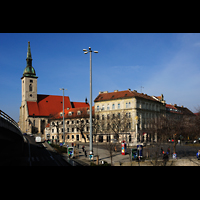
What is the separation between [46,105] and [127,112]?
57365 mm

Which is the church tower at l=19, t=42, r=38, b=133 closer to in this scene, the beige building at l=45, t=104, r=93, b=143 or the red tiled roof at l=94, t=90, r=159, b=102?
the beige building at l=45, t=104, r=93, b=143

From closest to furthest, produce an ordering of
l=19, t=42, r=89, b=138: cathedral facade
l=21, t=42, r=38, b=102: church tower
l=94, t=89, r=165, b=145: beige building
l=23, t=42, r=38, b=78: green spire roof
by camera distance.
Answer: l=94, t=89, r=165, b=145: beige building < l=19, t=42, r=89, b=138: cathedral facade < l=21, t=42, r=38, b=102: church tower < l=23, t=42, r=38, b=78: green spire roof

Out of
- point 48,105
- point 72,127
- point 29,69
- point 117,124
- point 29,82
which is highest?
point 29,69

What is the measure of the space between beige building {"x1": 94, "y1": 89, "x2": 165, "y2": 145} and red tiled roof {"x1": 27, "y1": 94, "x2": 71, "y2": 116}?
4252 centimetres

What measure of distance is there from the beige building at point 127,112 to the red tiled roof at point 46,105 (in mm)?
42519

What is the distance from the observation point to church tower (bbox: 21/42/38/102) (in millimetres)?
118688

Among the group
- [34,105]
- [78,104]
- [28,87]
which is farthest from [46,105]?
[78,104]

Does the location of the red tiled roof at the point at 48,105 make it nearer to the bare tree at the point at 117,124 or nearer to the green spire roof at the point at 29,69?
the green spire roof at the point at 29,69

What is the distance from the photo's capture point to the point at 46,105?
118375 millimetres

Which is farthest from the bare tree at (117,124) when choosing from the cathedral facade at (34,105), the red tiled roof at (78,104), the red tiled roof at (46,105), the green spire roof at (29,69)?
the green spire roof at (29,69)

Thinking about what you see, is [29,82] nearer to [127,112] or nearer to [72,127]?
[72,127]

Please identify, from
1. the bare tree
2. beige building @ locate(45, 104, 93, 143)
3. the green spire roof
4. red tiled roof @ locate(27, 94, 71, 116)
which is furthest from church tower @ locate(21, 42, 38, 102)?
the bare tree
